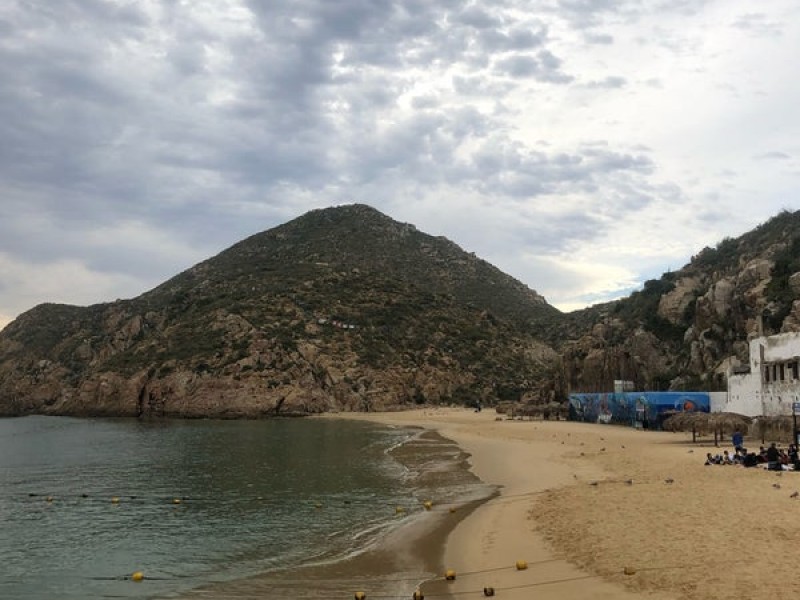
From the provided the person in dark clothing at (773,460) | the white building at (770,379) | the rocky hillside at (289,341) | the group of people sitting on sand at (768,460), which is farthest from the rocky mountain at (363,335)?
the person in dark clothing at (773,460)

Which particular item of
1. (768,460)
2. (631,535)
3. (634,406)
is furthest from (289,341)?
(631,535)

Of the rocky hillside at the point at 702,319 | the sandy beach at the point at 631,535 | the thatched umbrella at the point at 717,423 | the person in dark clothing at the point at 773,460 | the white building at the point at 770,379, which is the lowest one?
the sandy beach at the point at 631,535

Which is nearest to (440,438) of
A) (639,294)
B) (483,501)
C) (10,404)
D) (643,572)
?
(483,501)

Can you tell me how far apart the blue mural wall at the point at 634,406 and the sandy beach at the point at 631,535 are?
64.0 feet

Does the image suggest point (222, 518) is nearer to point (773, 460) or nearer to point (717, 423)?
point (773, 460)

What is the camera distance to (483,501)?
20953 millimetres

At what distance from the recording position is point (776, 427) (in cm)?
3381

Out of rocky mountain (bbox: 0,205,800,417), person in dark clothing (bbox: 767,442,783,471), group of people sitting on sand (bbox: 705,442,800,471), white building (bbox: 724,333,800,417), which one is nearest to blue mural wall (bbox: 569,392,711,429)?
white building (bbox: 724,333,800,417)

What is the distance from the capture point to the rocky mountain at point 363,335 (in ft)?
205

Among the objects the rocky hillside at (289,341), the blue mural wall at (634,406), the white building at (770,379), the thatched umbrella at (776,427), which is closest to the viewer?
the thatched umbrella at (776,427)

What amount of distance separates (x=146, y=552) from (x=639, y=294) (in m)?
80.6

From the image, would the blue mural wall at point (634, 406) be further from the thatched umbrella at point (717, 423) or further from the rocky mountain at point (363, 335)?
the thatched umbrella at point (717, 423)

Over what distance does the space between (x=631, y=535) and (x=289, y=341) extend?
82.5m

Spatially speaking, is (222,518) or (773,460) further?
(773,460)
